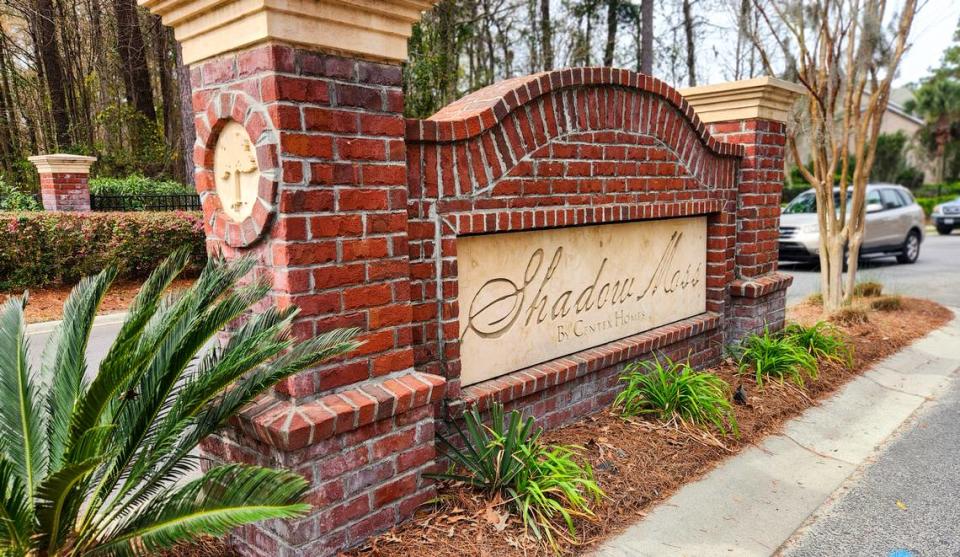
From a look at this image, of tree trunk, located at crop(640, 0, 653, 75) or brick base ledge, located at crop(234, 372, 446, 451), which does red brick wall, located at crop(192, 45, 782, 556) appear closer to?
brick base ledge, located at crop(234, 372, 446, 451)

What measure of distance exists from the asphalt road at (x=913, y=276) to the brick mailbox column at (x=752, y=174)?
402 centimetres

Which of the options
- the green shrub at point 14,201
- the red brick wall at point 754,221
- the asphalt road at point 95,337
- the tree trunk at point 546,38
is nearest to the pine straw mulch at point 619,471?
the red brick wall at point 754,221

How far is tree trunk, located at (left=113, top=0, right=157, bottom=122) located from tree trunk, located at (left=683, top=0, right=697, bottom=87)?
17.0 meters

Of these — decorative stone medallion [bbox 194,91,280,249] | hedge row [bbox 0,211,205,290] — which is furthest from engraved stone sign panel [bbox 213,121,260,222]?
hedge row [bbox 0,211,205,290]

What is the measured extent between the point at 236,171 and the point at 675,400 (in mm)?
2917

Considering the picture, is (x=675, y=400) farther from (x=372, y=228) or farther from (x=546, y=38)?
(x=546, y=38)

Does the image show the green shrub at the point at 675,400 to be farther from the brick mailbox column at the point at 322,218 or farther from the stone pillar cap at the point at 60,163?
the stone pillar cap at the point at 60,163

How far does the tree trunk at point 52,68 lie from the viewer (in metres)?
15.3

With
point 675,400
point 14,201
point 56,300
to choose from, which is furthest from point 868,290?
point 14,201

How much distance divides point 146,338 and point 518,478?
5.54 ft

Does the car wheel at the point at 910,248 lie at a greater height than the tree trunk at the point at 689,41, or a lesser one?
lesser

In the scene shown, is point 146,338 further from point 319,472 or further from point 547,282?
point 547,282

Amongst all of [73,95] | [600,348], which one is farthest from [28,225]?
[600,348]

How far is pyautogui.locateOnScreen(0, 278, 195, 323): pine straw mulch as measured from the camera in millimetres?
9578
